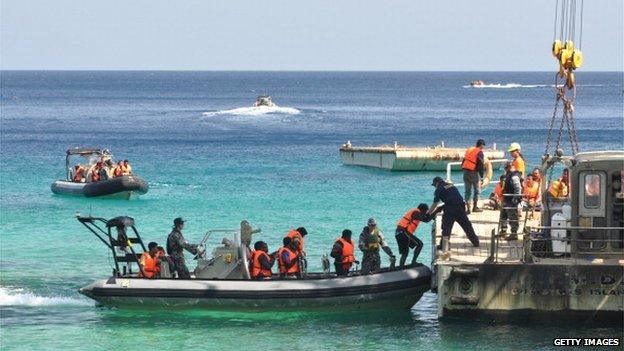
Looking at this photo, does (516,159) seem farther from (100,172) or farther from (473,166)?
(100,172)

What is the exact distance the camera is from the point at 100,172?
43.6 meters

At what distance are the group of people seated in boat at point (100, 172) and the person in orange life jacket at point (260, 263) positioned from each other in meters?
21.0

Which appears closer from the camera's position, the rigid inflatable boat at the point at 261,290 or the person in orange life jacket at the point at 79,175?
the rigid inflatable boat at the point at 261,290

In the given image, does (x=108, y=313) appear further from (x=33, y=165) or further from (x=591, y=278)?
(x=33, y=165)

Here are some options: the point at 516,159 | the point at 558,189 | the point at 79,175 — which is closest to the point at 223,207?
A: the point at 79,175

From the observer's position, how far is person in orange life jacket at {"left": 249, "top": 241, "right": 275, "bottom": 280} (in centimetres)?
2288

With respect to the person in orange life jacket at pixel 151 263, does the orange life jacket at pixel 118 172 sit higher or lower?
higher

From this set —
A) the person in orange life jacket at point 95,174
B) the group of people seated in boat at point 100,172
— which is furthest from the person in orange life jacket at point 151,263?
the person in orange life jacket at point 95,174

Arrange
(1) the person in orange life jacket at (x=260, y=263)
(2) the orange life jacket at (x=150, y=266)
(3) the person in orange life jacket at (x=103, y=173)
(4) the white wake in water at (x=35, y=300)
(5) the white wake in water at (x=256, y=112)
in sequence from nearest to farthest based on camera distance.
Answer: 1. (1) the person in orange life jacket at (x=260, y=263)
2. (2) the orange life jacket at (x=150, y=266)
3. (4) the white wake in water at (x=35, y=300)
4. (3) the person in orange life jacket at (x=103, y=173)
5. (5) the white wake in water at (x=256, y=112)

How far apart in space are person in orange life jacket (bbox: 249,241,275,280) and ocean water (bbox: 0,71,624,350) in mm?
716

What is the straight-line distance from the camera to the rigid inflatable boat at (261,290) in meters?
22.6

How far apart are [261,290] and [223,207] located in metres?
18.8

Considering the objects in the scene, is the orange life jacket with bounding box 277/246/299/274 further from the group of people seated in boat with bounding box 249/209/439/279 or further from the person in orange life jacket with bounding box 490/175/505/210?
the person in orange life jacket with bounding box 490/175/505/210

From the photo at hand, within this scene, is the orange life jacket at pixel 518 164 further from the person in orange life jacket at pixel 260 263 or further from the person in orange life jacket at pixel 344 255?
the person in orange life jacket at pixel 260 263
